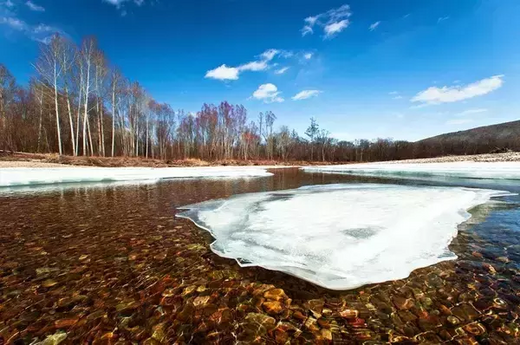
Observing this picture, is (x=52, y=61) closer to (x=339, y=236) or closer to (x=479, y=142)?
(x=339, y=236)

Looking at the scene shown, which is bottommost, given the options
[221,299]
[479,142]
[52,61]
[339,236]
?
[221,299]

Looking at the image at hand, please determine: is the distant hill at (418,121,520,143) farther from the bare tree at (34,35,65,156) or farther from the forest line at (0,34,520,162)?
the bare tree at (34,35,65,156)

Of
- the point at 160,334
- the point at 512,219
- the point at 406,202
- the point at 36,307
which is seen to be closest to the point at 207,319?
the point at 160,334

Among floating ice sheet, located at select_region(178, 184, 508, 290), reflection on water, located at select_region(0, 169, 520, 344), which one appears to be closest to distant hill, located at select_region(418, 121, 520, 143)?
floating ice sheet, located at select_region(178, 184, 508, 290)

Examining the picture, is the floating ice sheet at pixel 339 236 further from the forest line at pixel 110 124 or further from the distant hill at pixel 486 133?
the distant hill at pixel 486 133

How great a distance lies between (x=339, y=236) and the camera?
343 centimetres

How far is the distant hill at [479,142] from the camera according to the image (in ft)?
210

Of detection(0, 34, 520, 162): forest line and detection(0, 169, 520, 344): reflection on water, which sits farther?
detection(0, 34, 520, 162): forest line

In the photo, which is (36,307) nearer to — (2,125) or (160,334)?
(160,334)

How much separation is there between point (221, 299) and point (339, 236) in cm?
199

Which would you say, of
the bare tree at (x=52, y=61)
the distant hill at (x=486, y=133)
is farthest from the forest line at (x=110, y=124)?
the distant hill at (x=486, y=133)

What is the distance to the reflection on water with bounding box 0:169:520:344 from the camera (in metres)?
1.78

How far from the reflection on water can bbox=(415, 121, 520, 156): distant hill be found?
2274 inches

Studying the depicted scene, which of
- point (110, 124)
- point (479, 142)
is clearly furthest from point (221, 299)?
point (479, 142)
